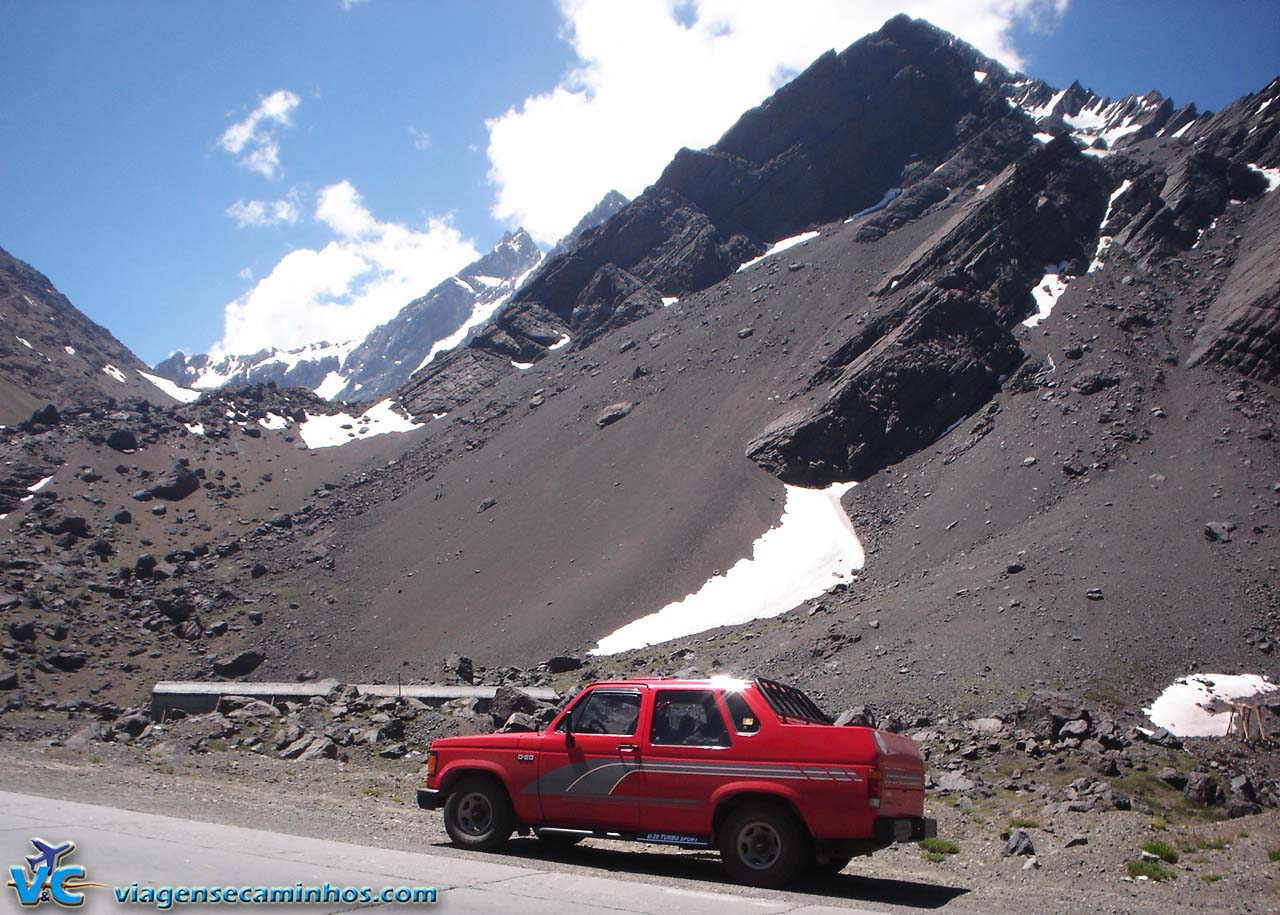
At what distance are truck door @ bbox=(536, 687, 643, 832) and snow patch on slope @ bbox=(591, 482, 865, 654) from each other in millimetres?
32992

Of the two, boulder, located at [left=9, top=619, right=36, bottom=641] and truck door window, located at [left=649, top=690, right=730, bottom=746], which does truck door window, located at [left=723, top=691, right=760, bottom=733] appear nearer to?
truck door window, located at [left=649, top=690, right=730, bottom=746]

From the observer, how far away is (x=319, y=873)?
7.74 metres

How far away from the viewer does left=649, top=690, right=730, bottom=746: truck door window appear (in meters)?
9.62

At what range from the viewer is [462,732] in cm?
2023

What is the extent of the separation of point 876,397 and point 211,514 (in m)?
54.8

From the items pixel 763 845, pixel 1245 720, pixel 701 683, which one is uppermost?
pixel 1245 720

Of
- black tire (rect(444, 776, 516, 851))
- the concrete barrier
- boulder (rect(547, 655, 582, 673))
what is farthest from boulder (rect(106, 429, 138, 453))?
black tire (rect(444, 776, 516, 851))

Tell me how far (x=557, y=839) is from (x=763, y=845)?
3222 mm

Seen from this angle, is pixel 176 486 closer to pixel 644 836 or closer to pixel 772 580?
pixel 772 580

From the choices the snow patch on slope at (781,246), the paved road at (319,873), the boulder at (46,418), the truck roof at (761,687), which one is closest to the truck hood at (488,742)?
the truck roof at (761,687)

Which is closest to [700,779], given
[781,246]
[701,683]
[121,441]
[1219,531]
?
[701,683]

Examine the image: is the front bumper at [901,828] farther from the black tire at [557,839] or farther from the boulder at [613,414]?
the boulder at [613,414]

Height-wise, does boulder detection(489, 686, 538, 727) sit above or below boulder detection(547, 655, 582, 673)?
below

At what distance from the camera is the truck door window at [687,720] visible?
31.6 feet
